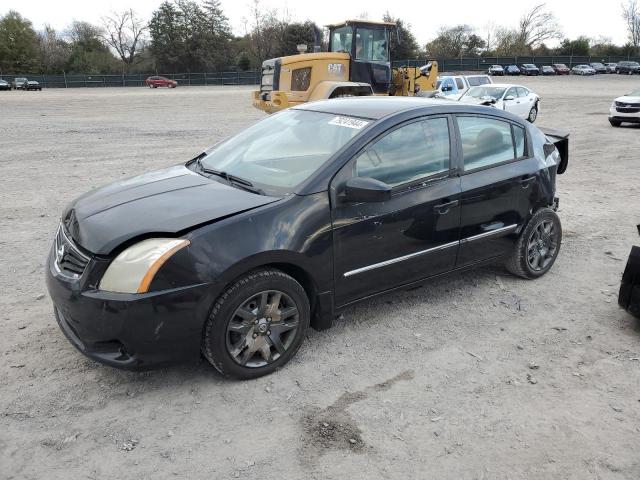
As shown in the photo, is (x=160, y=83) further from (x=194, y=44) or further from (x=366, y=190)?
(x=366, y=190)

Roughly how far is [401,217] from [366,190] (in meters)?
0.50

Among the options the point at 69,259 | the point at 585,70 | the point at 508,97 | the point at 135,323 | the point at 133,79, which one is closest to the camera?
the point at 135,323

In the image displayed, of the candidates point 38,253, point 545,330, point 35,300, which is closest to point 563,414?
point 545,330

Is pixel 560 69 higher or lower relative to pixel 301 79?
higher

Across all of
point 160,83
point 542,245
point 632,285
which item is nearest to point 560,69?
point 160,83

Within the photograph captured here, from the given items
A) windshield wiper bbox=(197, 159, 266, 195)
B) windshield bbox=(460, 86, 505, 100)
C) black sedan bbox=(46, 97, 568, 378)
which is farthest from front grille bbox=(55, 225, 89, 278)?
windshield bbox=(460, 86, 505, 100)

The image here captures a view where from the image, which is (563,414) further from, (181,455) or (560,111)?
(560,111)

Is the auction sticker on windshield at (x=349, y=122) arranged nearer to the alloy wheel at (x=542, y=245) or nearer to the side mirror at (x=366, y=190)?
the side mirror at (x=366, y=190)

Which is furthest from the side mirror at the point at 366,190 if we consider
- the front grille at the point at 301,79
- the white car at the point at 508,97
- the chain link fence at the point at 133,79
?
the chain link fence at the point at 133,79

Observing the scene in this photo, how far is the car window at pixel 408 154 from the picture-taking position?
372 cm

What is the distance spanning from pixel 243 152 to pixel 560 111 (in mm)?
22231

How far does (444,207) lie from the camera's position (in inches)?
158

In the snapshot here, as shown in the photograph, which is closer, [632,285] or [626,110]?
[632,285]

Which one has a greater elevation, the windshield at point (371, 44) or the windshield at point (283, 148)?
the windshield at point (371, 44)
